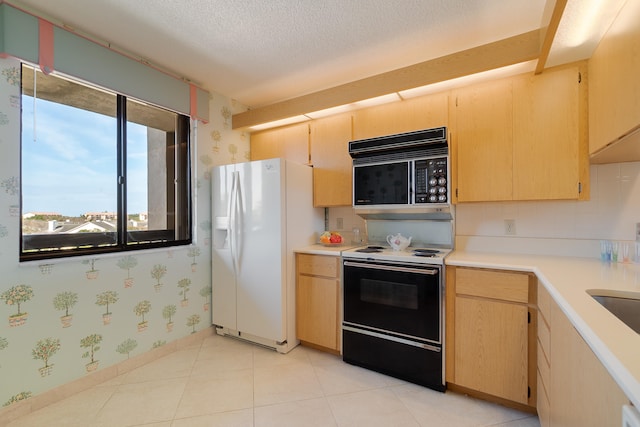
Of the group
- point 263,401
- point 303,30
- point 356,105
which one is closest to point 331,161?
point 356,105

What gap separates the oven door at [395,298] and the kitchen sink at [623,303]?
802 mm

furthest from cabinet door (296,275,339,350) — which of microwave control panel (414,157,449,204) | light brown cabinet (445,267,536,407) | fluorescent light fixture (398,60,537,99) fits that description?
fluorescent light fixture (398,60,537,99)

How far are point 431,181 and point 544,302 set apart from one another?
1000 mm

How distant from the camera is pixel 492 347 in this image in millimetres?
1729

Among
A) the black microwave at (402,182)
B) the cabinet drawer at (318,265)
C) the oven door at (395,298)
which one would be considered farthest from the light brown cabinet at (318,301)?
the black microwave at (402,182)

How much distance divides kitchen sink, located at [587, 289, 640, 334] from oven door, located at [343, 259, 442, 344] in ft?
2.63

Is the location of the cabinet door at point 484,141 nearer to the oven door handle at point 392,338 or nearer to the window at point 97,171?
the oven door handle at point 392,338

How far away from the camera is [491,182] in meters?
2.01

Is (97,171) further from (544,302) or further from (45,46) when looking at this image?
(544,302)

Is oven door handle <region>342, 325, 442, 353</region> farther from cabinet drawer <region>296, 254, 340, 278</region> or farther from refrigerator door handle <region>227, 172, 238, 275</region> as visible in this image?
refrigerator door handle <region>227, 172, 238, 275</region>

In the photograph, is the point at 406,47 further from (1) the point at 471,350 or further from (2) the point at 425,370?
(2) the point at 425,370

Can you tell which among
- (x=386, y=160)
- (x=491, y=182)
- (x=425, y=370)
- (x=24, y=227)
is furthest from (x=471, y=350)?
(x=24, y=227)

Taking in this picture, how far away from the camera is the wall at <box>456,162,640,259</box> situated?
1.81 m

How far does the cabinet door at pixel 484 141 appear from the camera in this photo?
6.42ft
